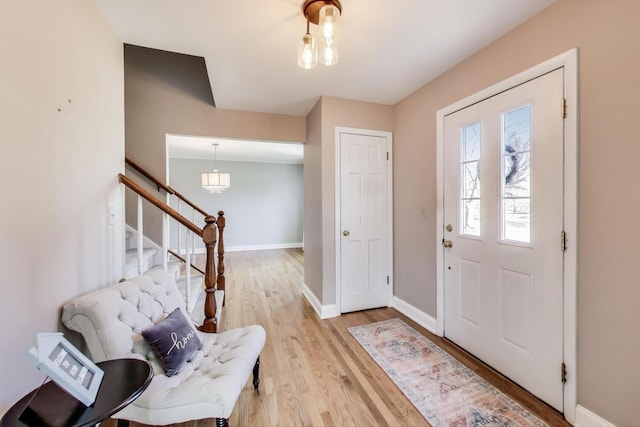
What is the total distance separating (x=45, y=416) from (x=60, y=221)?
Answer: 818 mm

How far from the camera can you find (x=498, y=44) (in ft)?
6.09

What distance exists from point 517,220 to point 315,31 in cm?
189

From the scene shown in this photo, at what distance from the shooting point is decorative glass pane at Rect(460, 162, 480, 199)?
6.79 feet

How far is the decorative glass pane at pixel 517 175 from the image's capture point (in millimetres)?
1713

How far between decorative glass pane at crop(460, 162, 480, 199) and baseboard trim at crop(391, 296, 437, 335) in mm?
1236

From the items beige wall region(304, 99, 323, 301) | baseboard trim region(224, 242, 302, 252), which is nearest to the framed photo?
beige wall region(304, 99, 323, 301)

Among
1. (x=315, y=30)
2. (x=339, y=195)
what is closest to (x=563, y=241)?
(x=339, y=195)

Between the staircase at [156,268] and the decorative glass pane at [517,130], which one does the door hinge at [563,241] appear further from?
the staircase at [156,268]

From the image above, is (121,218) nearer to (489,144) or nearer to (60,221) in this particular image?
(60,221)

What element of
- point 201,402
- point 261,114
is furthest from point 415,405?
point 261,114

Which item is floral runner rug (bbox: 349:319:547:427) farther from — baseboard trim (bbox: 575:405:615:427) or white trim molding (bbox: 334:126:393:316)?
white trim molding (bbox: 334:126:393:316)

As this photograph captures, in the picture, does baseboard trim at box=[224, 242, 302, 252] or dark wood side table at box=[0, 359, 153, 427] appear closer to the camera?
dark wood side table at box=[0, 359, 153, 427]

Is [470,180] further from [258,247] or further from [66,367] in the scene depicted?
[258,247]

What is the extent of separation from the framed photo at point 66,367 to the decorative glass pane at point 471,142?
2546mm
